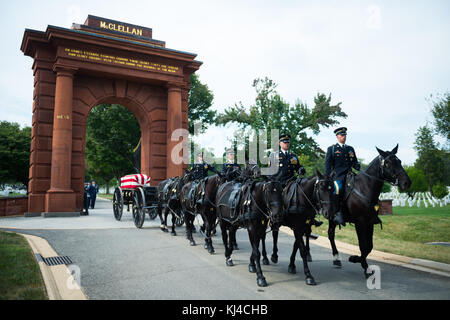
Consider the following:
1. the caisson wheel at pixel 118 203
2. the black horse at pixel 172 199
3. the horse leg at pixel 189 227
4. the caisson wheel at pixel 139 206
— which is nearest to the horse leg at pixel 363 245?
the horse leg at pixel 189 227

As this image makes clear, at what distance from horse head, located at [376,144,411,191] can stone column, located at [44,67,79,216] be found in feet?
47.4

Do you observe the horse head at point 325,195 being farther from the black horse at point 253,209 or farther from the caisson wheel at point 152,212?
the caisson wheel at point 152,212

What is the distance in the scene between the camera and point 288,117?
3158 cm

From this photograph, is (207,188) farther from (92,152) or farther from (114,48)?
(92,152)

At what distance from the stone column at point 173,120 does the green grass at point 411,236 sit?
9.05m

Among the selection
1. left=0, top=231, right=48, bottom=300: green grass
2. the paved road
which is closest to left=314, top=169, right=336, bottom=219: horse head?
the paved road

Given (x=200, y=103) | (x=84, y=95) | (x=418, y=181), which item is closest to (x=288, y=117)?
(x=200, y=103)

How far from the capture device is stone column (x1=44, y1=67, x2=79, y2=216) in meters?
15.3

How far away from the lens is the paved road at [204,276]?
4887mm

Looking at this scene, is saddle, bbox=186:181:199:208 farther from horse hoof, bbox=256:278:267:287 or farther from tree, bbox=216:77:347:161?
tree, bbox=216:77:347:161

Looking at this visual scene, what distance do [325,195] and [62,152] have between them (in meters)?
14.3

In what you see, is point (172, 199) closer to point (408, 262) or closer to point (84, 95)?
point (408, 262)
